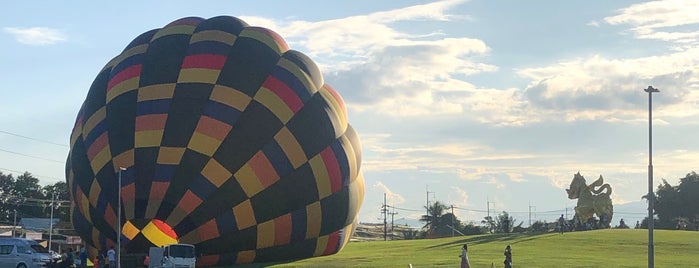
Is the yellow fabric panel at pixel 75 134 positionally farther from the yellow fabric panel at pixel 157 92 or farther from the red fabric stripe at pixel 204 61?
the red fabric stripe at pixel 204 61

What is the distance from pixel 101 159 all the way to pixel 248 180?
5.63m

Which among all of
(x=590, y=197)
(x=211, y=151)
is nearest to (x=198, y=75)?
(x=211, y=151)

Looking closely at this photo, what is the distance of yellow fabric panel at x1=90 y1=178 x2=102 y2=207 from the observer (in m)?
32.5

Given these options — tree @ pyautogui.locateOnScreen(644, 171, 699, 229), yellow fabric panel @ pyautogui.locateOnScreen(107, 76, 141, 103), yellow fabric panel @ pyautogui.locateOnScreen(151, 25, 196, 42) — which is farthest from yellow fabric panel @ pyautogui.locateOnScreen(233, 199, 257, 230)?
tree @ pyautogui.locateOnScreen(644, 171, 699, 229)

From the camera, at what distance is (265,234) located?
109 ft

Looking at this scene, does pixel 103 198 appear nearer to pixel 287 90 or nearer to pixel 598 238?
pixel 287 90

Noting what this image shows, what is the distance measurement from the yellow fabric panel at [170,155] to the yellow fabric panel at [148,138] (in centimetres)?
40

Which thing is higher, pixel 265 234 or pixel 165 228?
pixel 165 228

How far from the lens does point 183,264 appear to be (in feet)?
100.0

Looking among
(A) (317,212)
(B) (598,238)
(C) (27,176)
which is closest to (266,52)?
(A) (317,212)

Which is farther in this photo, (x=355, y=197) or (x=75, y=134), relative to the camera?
(x=355, y=197)

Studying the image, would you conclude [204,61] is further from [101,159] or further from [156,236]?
[156,236]

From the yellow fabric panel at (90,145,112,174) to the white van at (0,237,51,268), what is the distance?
7489 mm

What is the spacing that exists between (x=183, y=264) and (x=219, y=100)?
6.35 m
